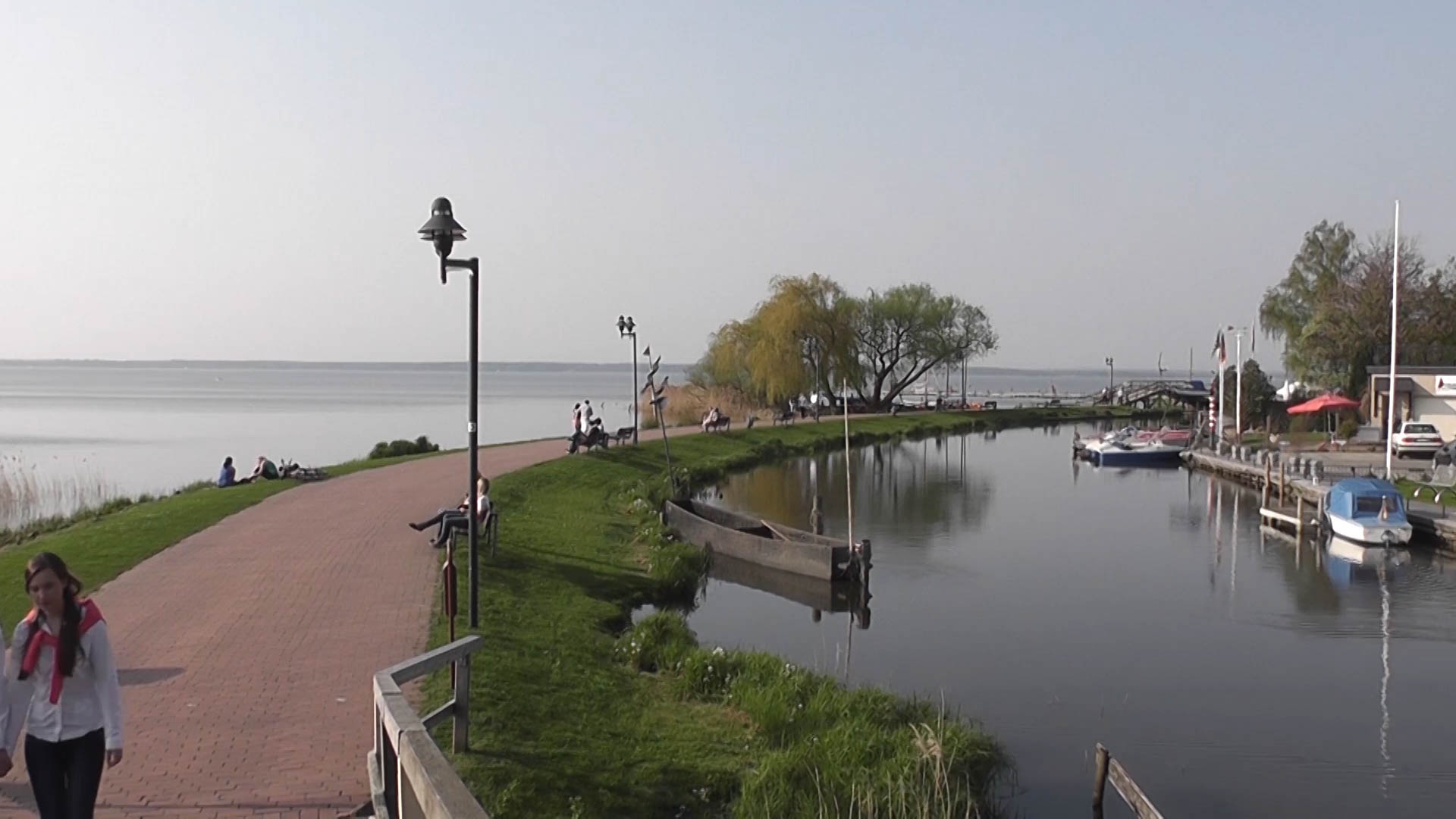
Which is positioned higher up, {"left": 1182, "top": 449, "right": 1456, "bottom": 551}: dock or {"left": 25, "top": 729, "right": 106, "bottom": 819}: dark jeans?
{"left": 25, "top": 729, "right": 106, "bottom": 819}: dark jeans

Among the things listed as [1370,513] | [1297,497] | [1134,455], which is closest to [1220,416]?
[1134,455]

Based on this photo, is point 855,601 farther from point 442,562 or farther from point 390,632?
point 390,632

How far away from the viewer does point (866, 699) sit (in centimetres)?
1244

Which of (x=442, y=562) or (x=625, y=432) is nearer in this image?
(x=442, y=562)

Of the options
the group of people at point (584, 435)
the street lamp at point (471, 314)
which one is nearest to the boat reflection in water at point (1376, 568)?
the street lamp at point (471, 314)

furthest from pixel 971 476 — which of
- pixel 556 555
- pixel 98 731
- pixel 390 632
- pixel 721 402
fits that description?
pixel 98 731

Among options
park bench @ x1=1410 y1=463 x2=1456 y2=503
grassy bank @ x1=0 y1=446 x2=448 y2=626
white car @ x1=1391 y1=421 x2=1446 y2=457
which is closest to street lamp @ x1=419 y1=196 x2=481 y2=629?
grassy bank @ x1=0 y1=446 x2=448 y2=626

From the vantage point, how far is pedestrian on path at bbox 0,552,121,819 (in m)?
5.68

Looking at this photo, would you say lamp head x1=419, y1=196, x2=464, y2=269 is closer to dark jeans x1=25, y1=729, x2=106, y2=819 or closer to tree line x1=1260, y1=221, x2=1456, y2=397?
dark jeans x1=25, y1=729, x2=106, y2=819

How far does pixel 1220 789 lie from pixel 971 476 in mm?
35189

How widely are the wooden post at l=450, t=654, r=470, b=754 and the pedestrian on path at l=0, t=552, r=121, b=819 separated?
3.30 meters

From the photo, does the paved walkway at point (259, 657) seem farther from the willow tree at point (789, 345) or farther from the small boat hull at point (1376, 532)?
the willow tree at point (789, 345)

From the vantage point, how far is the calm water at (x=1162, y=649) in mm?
12406

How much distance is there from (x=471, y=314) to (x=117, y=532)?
32.4 ft
